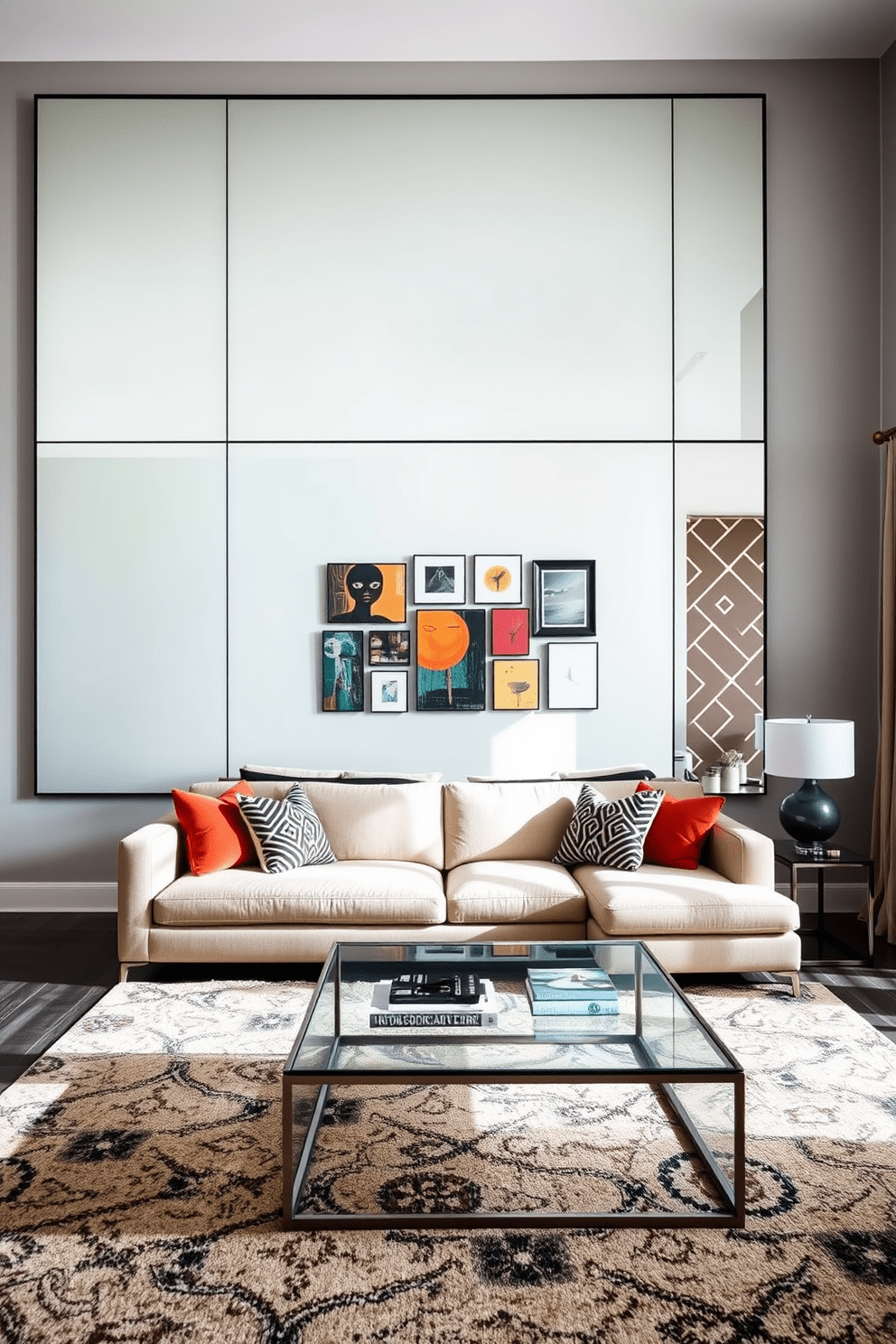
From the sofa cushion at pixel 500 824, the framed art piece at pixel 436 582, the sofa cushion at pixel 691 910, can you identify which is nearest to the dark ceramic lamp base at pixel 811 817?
the sofa cushion at pixel 691 910

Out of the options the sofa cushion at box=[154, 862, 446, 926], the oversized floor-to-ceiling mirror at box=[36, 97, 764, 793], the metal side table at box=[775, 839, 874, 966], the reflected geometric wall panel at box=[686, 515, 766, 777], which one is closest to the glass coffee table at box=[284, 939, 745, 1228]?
the sofa cushion at box=[154, 862, 446, 926]

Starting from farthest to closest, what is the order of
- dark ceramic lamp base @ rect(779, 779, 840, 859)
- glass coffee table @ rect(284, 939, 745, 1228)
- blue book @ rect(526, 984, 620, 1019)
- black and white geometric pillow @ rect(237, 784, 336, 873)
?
dark ceramic lamp base @ rect(779, 779, 840, 859)
black and white geometric pillow @ rect(237, 784, 336, 873)
blue book @ rect(526, 984, 620, 1019)
glass coffee table @ rect(284, 939, 745, 1228)

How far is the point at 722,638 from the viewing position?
15.3 feet

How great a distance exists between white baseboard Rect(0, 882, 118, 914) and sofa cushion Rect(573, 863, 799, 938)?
8.53ft

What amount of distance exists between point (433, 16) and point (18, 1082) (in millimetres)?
4733

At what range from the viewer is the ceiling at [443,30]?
4.29m

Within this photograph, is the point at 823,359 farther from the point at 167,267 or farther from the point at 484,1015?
the point at 484,1015

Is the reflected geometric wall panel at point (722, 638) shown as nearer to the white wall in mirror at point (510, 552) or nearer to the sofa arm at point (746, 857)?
the white wall in mirror at point (510, 552)

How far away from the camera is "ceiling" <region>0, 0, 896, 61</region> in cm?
429

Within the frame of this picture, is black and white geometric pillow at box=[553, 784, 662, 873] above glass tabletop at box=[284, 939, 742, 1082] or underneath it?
above

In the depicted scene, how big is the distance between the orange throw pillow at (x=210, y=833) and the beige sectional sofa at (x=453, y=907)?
0.20 ft

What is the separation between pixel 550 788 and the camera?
4.18m

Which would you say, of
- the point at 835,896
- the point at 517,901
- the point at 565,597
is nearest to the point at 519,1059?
the point at 517,901

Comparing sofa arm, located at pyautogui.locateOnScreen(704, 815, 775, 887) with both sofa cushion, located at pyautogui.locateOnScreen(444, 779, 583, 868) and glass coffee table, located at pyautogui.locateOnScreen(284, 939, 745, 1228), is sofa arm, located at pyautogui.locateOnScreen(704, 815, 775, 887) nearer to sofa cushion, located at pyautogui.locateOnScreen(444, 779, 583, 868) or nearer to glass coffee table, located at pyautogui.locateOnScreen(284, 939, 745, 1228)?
sofa cushion, located at pyautogui.locateOnScreen(444, 779, 583, 868)
